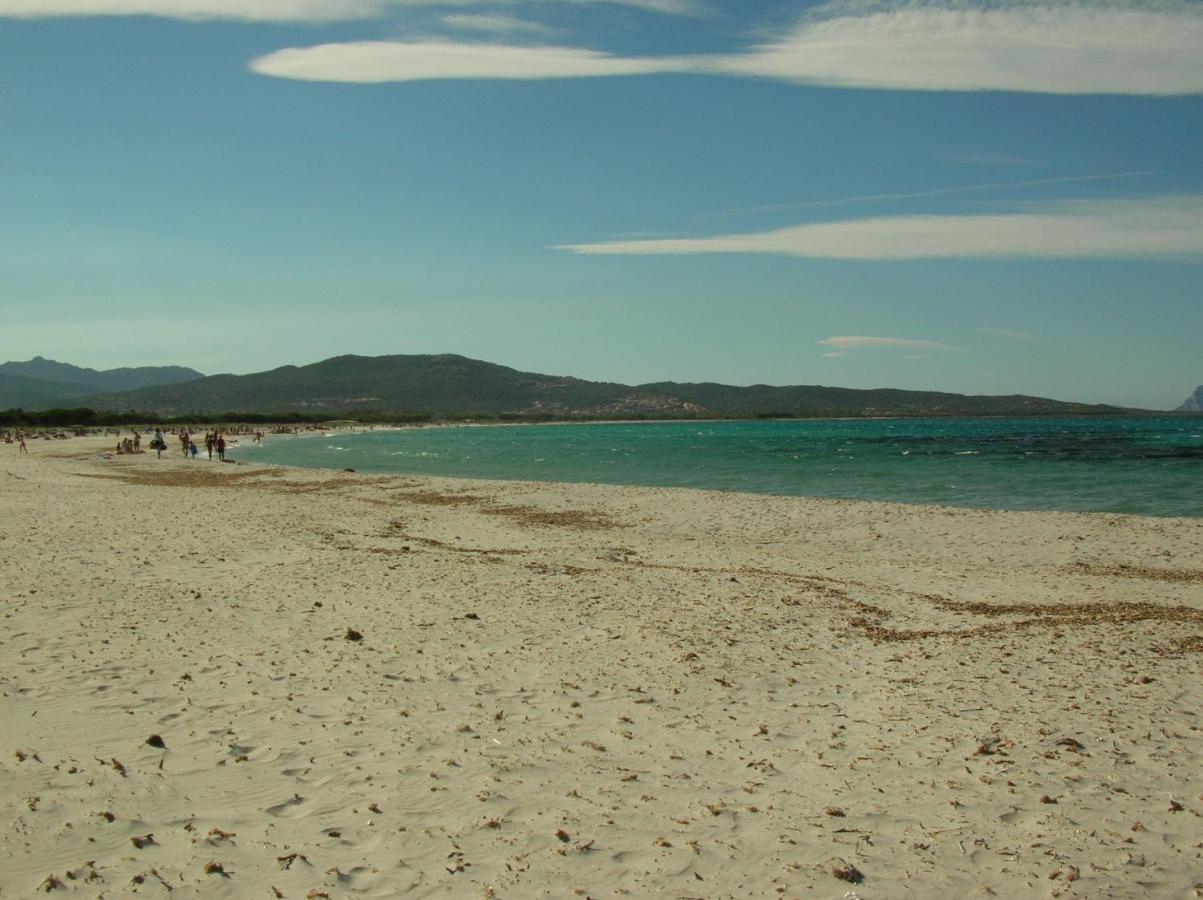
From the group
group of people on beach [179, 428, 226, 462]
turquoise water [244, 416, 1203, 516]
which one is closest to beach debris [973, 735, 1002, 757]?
turquoise water [244, 416, 1203, 516]

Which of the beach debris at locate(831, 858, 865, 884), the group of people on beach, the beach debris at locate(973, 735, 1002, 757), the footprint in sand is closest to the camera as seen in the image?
the beach debris at locate(831, 858, 865, 884)

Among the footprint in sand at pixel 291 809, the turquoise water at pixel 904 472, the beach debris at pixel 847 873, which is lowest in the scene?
the beach debris at pixel 847 873

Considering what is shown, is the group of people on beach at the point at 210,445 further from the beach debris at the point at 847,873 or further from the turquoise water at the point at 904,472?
the beach debris at the point at 847,873

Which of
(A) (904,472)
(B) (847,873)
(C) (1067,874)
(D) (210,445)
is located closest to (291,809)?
(B) (847,873)

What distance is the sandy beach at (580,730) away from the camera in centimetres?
473

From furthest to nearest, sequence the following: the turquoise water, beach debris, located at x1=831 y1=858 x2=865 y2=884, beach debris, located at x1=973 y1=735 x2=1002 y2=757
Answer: the turquoise water → beach debris, located at x1=973 y1=735 x2=1002 y2=757 → beach debris, located at x1=831 y1=858 x2=865 y2=884

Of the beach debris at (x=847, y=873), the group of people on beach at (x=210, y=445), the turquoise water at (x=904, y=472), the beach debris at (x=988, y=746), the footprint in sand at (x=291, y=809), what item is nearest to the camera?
the beach debris at (x=847, y=873)

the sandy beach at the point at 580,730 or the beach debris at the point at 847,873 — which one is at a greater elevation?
the sandy beach at the point at 580,730

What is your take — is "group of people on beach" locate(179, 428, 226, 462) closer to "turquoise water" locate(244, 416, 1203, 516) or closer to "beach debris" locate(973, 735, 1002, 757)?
"turquoise water" locate(244, 416, 1203, 516)

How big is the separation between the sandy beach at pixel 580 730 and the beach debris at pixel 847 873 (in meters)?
0.02

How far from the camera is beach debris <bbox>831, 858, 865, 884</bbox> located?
4.65 metres

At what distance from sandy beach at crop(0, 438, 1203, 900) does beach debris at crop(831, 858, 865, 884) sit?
23 millimetres

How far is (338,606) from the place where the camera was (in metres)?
10.5

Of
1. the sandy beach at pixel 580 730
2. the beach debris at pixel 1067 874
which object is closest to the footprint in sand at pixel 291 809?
the sandy beach at pixel 580 730
